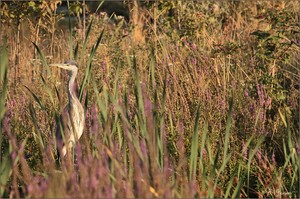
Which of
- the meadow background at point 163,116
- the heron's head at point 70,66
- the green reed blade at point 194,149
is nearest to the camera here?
the meadow background at point 163,116

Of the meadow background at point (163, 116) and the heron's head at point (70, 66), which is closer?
the meadow background at point (163, 116)

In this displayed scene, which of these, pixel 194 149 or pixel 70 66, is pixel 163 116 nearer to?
pixel 194 149

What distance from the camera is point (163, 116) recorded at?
3680 millimetres

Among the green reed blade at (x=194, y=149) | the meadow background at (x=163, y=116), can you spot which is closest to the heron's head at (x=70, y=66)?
the meadow background at (x=163, y=116)

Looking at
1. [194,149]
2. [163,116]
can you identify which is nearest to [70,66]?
[163,116]

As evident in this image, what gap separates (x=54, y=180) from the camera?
2.67m

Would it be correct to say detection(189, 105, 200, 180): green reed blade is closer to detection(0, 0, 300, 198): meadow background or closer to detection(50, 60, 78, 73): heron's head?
detection(0, 0, 300, 198): meadow background

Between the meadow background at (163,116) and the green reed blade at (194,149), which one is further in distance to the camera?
the green reed blade at (194,149)

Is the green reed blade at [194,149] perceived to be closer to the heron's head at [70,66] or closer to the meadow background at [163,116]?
the meadow background at [163,116]

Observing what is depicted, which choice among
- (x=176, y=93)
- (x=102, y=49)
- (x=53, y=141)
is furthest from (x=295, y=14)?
(x=53, y=141)

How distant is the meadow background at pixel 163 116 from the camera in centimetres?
307

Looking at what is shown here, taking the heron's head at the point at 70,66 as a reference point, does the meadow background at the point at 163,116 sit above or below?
below

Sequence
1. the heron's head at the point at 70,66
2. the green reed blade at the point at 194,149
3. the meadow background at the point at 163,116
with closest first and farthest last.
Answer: the meadow background at the point at 163,116 → the green reed blade at the point at 194,149 → the heron's head at the point at 70,66

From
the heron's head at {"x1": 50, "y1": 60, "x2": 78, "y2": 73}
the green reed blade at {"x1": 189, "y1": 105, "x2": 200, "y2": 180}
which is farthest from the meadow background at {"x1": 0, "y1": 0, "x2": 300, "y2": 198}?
the heron's head at {"x1": 50, "y1": 60, "x2": 78, "y2": 73}
